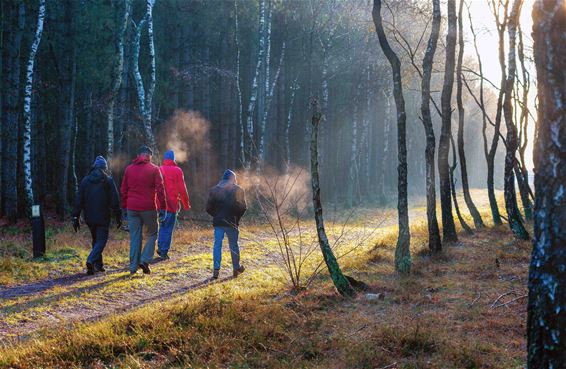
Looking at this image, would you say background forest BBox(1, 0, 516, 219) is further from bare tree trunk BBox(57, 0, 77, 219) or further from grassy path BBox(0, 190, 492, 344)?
grassy path BBox(0, 190, 492, 344)

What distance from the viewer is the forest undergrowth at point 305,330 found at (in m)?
5.11

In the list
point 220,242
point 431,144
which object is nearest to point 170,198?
point 220,242

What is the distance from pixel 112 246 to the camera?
39.8 feet

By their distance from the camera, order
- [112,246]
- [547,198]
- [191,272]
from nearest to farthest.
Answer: [547,198] → [191,272] → [112,246]

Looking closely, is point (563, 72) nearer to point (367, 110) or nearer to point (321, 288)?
point (321, 288)

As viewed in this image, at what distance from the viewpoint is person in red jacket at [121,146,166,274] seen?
9.10 metres

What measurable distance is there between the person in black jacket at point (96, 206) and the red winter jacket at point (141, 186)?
628 mm

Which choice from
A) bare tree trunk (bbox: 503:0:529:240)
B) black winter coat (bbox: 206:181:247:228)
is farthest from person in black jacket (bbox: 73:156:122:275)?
bare tree trunk (bbox: 503:0:529:240)

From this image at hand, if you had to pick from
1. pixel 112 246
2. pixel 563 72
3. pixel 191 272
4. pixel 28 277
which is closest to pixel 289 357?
pixel 563 72

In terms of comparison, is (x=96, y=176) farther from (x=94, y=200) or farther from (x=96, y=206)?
(x=96, y=206)

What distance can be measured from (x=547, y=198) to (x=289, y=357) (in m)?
3.13

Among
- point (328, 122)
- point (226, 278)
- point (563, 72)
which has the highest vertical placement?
point (328, 122)

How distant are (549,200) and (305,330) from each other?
11.5ft

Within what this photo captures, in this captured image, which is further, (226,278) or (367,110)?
(367,110)
